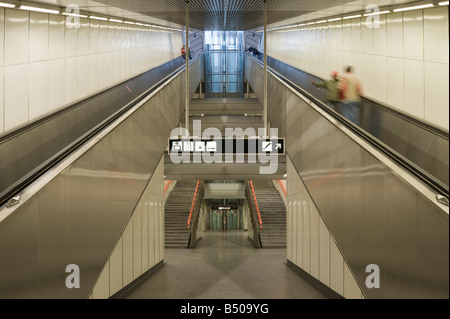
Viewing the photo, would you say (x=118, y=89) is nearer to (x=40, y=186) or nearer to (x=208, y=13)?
(x=208, y=13)

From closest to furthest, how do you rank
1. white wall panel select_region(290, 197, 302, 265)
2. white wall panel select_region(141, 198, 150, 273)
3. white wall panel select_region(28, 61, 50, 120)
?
white wall panel select_region(28, 61, 50, 120), white wall panel select_region(141, 198, 150, 273), white wall panel select_region(290, 197, 302, 265)

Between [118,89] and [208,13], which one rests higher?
[208,13]

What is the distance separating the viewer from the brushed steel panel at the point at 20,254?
4707mm

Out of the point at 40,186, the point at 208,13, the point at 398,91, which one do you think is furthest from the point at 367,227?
the point at 208,13

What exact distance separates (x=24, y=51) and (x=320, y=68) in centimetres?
1277

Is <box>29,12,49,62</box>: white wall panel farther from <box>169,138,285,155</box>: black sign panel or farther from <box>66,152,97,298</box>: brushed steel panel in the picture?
<box>66,152,97,298</box>: brushed steel panel

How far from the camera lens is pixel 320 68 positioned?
19750mm

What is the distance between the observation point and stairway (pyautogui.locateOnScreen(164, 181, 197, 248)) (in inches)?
861

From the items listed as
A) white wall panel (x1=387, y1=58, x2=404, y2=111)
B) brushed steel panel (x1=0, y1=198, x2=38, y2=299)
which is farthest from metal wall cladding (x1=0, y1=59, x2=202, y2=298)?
white wall panel (x1=387, y1=58, x2=404, y2=111)

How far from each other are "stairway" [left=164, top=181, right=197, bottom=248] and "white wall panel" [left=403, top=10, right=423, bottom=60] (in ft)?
44.6

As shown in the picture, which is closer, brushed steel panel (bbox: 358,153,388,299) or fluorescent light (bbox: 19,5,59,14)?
brushed steel panel (bbox: 358,153,388,299)

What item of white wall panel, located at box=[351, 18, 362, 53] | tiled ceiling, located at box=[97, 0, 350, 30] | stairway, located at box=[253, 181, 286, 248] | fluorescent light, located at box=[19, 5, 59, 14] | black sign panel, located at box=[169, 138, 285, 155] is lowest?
stairway, located at box=[253, 181, 286, 248]

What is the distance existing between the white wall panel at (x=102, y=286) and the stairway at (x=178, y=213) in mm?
11182
